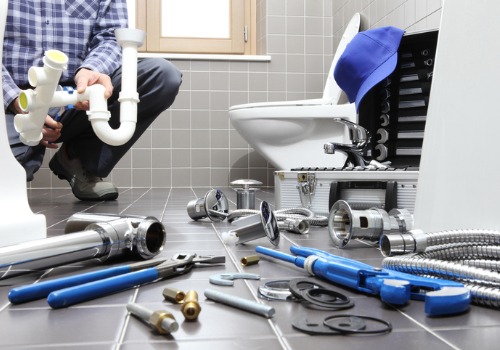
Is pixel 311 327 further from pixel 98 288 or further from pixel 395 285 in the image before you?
pixel 98 288

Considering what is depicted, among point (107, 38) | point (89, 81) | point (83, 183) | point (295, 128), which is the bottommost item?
point (83, 183)

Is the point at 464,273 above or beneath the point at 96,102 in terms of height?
beneath

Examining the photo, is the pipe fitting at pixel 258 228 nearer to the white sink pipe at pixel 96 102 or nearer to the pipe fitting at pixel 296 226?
the pipe fitting at pixel 296 226

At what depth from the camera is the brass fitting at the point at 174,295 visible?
604 millimetres

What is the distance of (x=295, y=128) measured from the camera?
2.37 meters

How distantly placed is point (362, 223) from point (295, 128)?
1422mm

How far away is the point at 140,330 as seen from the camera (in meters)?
0.53

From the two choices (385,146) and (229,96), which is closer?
(385,146)

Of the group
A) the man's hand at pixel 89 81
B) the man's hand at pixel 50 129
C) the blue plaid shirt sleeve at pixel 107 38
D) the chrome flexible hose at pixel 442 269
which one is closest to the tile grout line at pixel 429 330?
the chrome flexible hose at pixel 442 269

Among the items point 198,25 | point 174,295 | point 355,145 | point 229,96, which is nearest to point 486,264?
point 174,295

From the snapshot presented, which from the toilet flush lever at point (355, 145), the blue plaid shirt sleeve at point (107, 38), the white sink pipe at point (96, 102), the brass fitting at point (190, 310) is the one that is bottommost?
the brass fitting at point (190, 310)

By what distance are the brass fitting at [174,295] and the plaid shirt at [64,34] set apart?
3.48ft

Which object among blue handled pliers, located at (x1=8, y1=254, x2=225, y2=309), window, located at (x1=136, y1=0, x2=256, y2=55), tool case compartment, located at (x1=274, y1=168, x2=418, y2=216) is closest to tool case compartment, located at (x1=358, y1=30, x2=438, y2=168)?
tool case compartment, located at (x1=274, y1=168, x2=418, y2=216)

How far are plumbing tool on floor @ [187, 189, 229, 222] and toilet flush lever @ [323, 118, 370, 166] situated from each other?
0.33 meters
